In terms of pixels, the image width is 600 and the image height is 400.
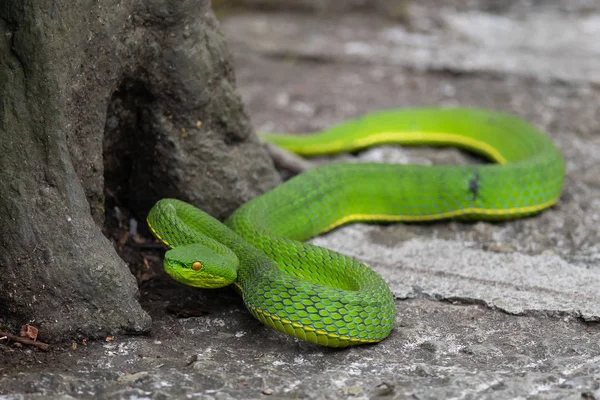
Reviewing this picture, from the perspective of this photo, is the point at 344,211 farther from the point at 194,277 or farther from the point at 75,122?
the point at 75,122

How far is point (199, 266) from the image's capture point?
138 inches

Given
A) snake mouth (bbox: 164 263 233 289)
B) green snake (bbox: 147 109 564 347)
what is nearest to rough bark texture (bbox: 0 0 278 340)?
snake mouth (bbox: 164 263 233 289)

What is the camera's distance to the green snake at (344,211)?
11.2ft

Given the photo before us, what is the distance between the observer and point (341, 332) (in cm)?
336

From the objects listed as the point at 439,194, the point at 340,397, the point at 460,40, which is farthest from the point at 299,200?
the point at 460,40

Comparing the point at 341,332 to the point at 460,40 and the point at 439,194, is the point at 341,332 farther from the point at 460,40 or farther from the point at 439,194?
the point at 460,40

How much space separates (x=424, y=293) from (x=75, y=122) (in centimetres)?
188

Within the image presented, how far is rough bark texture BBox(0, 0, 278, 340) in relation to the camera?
3.28 m

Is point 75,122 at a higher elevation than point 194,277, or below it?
higher

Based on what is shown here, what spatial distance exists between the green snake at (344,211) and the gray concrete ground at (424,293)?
13cm

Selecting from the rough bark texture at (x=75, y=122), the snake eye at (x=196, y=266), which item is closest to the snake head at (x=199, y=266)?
the snake eye at (x=196, y=266)

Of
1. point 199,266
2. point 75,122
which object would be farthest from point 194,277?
point 75,122

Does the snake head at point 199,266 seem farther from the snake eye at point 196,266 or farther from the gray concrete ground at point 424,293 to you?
the gray concrete ground at point 424,293

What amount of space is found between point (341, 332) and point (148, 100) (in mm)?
1632
